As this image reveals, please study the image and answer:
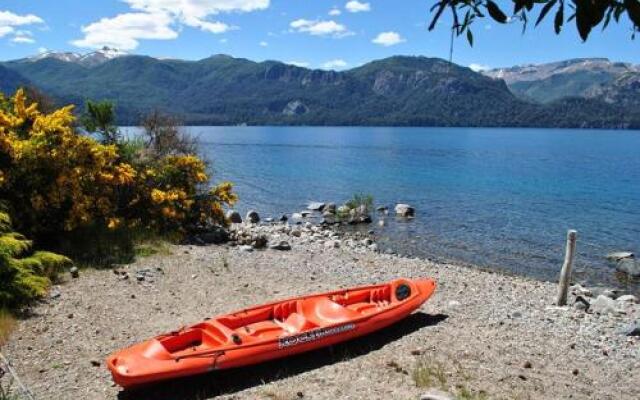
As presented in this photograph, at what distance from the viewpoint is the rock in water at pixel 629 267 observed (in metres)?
21.3

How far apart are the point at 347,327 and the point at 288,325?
112 centimetres

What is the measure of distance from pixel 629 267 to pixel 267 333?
1750cm

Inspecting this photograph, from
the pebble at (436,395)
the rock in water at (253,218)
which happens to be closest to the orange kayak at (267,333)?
the pebble at (436,395)

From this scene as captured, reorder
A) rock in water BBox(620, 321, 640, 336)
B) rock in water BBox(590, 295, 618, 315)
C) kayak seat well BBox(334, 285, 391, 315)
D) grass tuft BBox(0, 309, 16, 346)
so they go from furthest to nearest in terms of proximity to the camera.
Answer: rock in water BBox(590, 295, 618, 315) → kayak seat well BBox(334, 285, 391, 315) → rock in water BBox(620, 321, 640, 336) → grass tuft BBox(0, 309, 16, 346)

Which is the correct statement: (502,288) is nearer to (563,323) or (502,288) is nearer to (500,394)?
(563,323)

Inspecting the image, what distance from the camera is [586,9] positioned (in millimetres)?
2270

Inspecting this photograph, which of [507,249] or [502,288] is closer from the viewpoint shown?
[502,288]

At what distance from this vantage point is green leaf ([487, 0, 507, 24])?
7.95ft

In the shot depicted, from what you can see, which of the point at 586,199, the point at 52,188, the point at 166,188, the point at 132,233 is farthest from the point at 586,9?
the point at 586,199

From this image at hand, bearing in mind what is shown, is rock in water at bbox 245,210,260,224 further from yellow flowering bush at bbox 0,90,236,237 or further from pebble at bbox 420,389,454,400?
pebble at bbox 420,389,454,400

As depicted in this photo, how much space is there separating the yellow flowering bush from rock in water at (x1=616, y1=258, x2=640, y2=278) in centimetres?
1690

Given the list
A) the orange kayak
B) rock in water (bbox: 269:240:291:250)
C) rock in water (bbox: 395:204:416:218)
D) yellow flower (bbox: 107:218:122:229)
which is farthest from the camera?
rock in water (bbox: 395:204:416:218)

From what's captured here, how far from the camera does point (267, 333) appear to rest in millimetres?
10156

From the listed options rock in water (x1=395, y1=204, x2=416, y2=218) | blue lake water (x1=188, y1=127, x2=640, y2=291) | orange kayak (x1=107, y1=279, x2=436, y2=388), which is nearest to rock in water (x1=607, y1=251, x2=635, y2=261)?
blue lake water (x1=188, y1=127, x2=640, y2=291)
